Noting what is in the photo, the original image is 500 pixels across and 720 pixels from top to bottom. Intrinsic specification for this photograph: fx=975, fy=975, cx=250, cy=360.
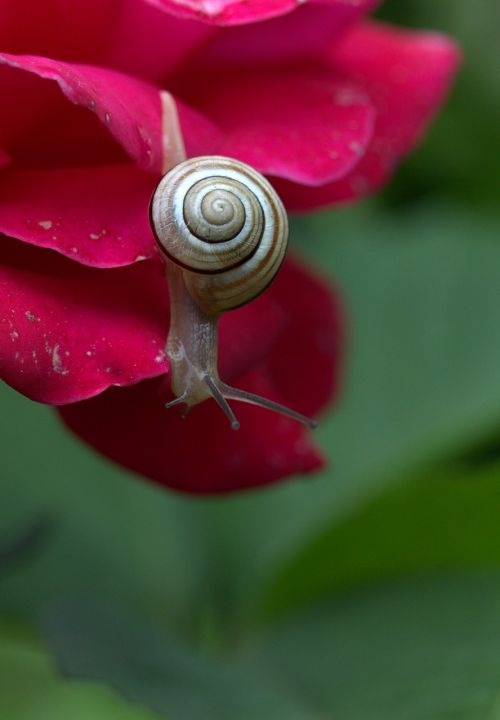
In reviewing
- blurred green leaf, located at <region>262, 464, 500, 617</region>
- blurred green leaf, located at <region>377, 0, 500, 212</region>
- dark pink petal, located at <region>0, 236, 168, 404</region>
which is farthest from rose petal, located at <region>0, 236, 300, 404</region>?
blurred green leaf, located at <region>377, 0, 500, 212</region>

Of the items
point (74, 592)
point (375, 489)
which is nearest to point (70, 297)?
point (74, 592)

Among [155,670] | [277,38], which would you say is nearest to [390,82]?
[277,38]

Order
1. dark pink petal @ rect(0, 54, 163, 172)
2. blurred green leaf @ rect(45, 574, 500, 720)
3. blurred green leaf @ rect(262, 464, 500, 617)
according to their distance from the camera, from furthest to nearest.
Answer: blurred green leaf @ rect(262, 464, 500, 617) → blurred green leaf @ rect(45, 574, 500, 720) → dark pink petal @ rect(0, 54, 163, 172)

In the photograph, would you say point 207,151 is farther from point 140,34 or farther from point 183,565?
point 183,565

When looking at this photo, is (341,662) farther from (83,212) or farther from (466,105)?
(466,105)

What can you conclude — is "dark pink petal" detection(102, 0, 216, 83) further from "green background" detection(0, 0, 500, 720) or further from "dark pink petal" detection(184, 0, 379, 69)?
"green background" detection(0, 0, 500, 720)

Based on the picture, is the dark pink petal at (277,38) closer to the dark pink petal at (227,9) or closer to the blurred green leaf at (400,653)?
the dark pink petal at (227,9)
